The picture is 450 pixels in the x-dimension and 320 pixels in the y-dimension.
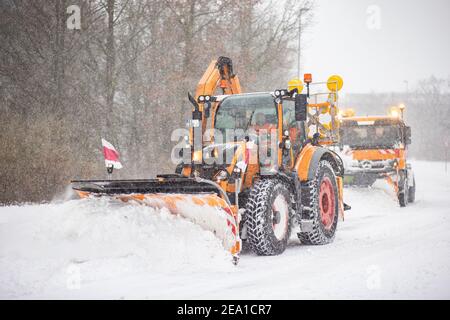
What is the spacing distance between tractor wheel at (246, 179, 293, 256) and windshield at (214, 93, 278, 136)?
100 centimetres

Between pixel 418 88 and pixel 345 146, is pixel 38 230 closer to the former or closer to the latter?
pixel 345 146

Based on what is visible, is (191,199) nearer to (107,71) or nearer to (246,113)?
(246,113)

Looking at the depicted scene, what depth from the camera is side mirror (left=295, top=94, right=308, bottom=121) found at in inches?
286

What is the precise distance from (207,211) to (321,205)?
2.85 meters

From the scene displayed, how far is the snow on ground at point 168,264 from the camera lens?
4.65 m

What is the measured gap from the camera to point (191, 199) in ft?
19.7

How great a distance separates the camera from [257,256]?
6652 millimetres

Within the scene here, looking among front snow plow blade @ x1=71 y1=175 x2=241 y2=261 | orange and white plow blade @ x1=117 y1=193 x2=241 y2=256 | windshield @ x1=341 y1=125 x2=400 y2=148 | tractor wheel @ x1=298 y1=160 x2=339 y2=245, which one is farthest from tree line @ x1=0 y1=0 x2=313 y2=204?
orange and white plow blade @ x1=117 y1=193 x2=241 y2=256

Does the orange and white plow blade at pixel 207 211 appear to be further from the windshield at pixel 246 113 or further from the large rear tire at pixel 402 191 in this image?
the large rear tire at pixel 402 191

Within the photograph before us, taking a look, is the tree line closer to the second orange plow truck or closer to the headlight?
the second orange plow truck

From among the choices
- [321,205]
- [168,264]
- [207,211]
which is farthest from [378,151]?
[168,264]

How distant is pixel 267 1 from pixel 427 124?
54770 millimetres

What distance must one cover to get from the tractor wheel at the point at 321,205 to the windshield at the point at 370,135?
5.96 m
